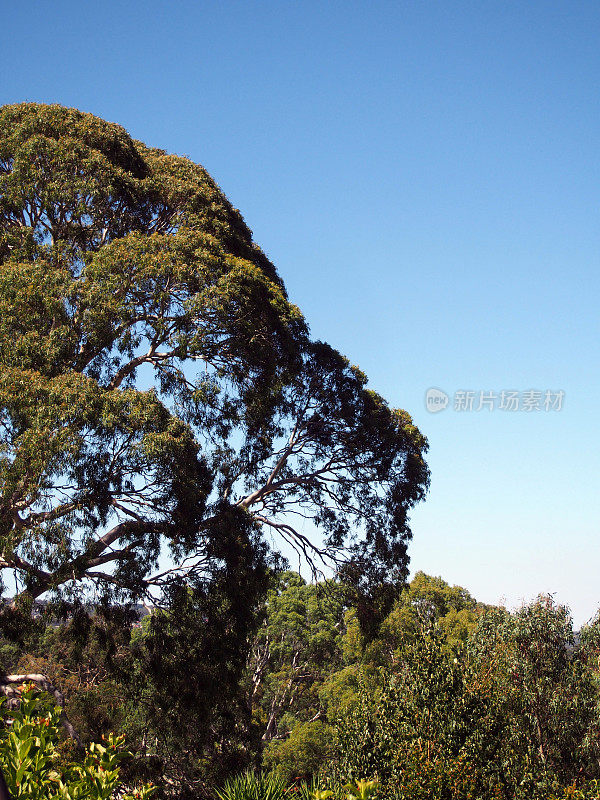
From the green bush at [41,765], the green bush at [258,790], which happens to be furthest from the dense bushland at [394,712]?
the green bush at [41,765]

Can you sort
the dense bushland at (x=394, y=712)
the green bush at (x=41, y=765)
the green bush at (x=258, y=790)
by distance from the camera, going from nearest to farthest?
the green bush at (x=41, y=765), the green bush at (x=258, y=790), the dense bushland at (x=394, y=712)

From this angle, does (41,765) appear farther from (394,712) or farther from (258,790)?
(394,712)

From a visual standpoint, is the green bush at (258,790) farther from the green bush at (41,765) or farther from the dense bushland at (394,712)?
the green bush at (41,765)

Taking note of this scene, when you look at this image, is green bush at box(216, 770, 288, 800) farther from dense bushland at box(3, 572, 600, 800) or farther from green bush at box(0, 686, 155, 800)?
green bush at box(0, 686, 155, 800)

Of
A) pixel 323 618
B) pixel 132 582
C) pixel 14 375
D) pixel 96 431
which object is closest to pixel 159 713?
pixel 132 582

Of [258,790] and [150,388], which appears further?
[150,388]

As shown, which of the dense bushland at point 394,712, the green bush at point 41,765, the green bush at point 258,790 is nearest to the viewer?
the green bush at point 41,765

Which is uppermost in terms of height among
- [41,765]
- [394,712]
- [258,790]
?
[41,765]

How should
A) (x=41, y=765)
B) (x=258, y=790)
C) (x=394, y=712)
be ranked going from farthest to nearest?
1. (x=394, y=712)
2. (x=258, y=790)
3. (x=41, y=765)

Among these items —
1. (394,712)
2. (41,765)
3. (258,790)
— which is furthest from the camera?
(394,712)

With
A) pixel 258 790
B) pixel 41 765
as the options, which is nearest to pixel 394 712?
pixel 258 790

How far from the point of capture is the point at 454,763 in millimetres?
7652

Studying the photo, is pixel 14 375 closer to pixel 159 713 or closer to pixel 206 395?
pixel 206 395

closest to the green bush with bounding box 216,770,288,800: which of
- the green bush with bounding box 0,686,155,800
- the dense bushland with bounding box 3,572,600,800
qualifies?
the dense bushland with bounding box 3,572,600,800
